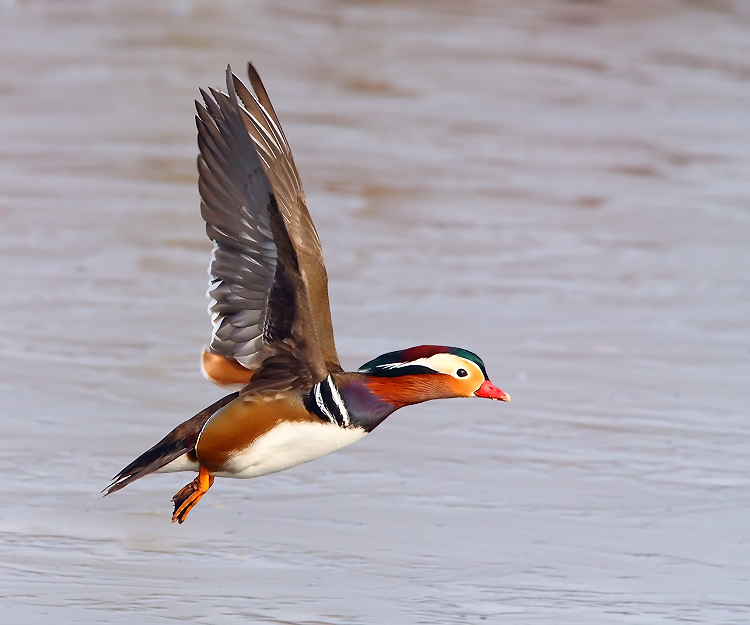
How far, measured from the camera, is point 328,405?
4.92 metres

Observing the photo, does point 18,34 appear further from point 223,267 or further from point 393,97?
point 223,267

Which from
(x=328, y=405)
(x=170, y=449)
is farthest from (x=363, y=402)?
(x=170, y=449)

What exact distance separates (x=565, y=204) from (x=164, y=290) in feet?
12.9

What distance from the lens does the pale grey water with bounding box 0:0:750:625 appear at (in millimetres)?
5246

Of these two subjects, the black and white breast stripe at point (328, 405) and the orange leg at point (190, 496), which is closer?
the black and white breast stripe at point (328, 405)

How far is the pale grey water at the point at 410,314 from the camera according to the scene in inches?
207

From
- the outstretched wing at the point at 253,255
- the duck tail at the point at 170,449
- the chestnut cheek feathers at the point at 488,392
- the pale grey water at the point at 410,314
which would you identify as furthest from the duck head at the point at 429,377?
the pale grey water at the point at 410,314

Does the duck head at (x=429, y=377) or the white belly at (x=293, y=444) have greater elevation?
the duck head at (x=429, y=377)

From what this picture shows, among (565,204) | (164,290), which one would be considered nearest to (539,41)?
(565,204)

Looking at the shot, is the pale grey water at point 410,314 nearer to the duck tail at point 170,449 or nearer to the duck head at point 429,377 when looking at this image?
the duck tail at point 170,449

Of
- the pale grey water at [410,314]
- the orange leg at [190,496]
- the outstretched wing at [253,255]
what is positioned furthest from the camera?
the pale grey water at [410,314]

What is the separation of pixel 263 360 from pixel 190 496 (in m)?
0.53

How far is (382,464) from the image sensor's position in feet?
21.1

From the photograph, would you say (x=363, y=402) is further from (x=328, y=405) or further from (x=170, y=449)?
(x=170, y=449)
